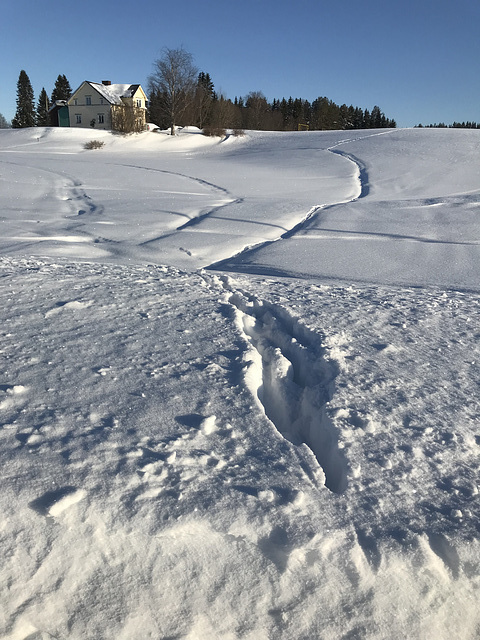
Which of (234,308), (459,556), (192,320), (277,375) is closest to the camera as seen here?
(459,556)

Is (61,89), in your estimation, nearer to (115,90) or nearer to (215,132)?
(115,90)

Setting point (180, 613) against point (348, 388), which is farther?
point (348, 388)

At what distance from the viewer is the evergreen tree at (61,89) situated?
50.3 metres

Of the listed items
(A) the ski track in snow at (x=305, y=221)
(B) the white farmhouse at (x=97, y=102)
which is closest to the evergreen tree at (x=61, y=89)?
(B) the white farmhouse at (x=97, y=102)

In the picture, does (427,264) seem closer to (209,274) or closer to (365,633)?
(209,274)

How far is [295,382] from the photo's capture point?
2545 millimetres

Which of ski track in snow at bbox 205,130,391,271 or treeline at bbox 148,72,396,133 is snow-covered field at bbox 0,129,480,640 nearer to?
ski track in snow at bbox 205,130,391,271

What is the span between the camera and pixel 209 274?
438cm

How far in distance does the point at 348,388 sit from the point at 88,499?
126cm

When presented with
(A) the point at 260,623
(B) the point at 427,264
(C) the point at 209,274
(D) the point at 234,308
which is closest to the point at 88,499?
(A) the point at 260,623

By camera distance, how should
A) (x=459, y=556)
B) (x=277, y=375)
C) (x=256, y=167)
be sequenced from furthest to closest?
1. (x=256, y=167)
2. (x=277, y=375)
3. (x=459, y=556)

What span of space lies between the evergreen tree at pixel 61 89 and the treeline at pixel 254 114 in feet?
39.4

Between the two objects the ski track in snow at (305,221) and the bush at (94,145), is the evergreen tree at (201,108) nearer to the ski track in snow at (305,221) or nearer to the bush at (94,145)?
the bush at (94,145)

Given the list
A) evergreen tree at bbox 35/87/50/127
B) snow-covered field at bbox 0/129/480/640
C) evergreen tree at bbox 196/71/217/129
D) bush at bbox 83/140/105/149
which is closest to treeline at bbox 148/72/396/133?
evergreen tree at bbox 196/71/217/129
